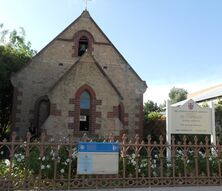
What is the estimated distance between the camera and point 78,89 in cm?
1656

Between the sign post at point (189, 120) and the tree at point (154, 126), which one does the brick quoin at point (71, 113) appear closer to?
the sign post at point (189, 120)

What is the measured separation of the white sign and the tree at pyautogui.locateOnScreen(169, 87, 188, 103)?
59498mm

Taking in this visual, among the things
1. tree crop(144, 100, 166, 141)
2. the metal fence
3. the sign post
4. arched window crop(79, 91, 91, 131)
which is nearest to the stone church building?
arched window crop(79, 91, 91, 131)

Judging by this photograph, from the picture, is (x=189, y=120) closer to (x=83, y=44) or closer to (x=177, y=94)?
(x=83, y=44)

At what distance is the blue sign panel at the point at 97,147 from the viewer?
877cm

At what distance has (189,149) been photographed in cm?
1039

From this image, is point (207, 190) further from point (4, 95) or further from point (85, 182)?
point (4, 95)

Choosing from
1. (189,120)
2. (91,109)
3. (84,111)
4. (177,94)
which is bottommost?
(189,120)

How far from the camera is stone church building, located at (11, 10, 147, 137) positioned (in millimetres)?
16370

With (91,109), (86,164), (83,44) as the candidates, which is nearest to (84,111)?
(91,109)

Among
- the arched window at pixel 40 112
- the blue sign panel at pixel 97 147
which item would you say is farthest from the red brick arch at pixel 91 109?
the blue sign panel at pixel 97 147

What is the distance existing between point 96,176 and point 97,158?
0.52 m

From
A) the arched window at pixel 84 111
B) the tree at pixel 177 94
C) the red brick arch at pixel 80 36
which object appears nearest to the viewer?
the arched window at pixel 84 111

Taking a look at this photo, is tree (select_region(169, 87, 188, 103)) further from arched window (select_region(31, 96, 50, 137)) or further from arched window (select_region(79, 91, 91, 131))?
Result: arched window (select_region(79, 91, 91, 131))
